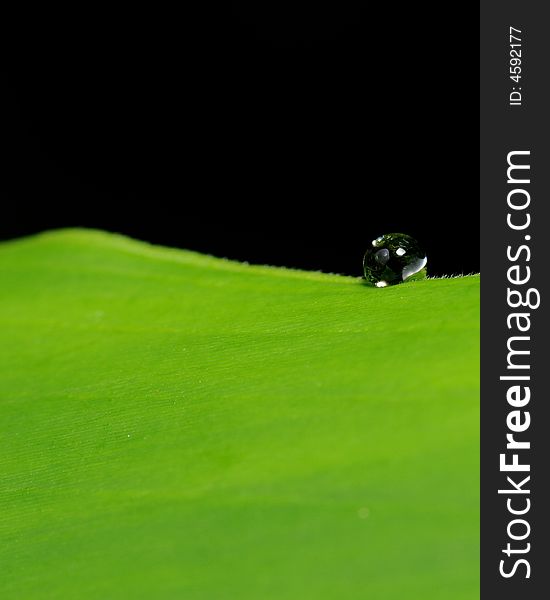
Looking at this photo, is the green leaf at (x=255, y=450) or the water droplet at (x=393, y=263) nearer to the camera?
the green leaf at (x=255, y=450)

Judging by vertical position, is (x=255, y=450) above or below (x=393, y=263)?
below

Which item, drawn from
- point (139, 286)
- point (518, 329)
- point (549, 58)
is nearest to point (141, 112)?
point (139, 286)

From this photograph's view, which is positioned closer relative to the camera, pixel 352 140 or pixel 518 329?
pixel 518 329

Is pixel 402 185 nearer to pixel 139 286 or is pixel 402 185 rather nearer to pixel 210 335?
pixel 139 286

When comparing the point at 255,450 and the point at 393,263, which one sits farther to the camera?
the point at 393,263

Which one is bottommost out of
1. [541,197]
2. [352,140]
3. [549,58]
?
[541,197]
